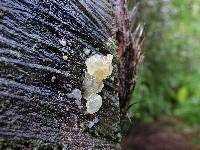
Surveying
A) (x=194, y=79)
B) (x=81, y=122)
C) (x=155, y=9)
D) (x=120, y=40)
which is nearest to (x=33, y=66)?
(x=81, y=122)

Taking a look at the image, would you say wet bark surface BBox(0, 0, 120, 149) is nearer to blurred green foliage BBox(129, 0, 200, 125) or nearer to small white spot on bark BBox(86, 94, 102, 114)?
small white spot on bark BBox(86, 94, 102, 114)

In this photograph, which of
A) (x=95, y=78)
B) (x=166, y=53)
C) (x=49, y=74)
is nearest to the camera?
(x=49, y=74)

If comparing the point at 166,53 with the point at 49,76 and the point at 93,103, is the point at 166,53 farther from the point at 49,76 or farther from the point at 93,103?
the point at 49,76

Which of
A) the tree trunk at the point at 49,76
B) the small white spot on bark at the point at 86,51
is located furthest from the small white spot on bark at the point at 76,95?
the small white spot on bark at the point at 86,51

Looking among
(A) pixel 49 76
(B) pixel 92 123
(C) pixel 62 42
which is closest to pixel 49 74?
(A) pixel 49 76

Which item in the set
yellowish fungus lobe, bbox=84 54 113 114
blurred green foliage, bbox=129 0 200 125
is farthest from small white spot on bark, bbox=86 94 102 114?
blurred green foliage, bbox=129 0 200 125

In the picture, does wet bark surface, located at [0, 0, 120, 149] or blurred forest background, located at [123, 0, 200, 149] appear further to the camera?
blurred forest background, located at [123, 0, 200, 149]
